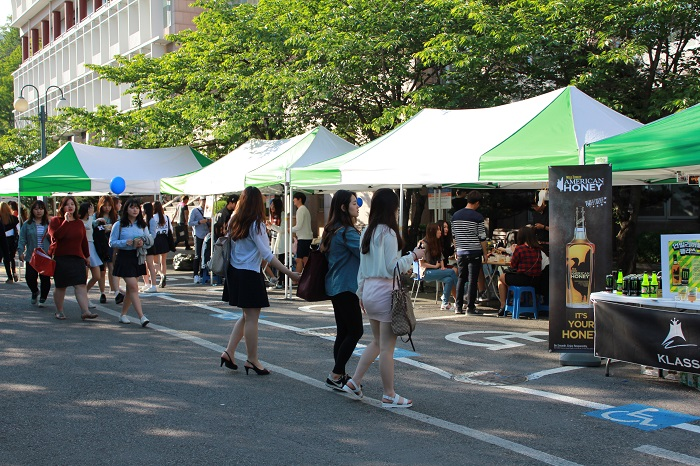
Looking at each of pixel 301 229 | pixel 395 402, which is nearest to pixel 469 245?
pixel 301 229

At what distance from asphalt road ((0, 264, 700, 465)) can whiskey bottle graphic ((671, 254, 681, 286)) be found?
98cm

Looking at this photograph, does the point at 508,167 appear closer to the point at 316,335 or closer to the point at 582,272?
the point at 582,272

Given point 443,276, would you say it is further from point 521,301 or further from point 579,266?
point 579,266

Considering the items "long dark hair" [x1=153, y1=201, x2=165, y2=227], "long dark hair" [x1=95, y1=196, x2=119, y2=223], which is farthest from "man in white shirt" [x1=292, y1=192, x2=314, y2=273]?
"long dark hair" [x1=95, y1=196, x2=119, y2=223]

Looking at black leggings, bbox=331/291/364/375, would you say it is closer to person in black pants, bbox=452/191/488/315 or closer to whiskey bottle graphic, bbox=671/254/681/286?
whiskey bottle graphic, bbox=671/254/681/286

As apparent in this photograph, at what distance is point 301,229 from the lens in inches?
619

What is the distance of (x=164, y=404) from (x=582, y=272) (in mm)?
4417

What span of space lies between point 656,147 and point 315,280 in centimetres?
393

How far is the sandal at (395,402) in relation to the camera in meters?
6.38

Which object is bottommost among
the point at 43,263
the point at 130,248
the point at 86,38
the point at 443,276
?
the point at 443,276

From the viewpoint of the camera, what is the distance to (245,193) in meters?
7.44

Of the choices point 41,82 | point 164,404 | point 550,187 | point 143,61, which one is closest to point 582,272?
point 550,187

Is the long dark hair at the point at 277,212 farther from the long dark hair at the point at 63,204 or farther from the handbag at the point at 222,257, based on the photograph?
the handbag at the point at 222,257

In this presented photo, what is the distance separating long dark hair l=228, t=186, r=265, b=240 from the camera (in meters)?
7.43
